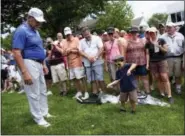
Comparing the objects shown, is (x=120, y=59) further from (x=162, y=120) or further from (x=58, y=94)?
(x=58, y=94)

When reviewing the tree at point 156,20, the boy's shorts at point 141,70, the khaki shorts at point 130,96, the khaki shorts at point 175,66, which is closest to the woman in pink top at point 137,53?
the boy's shorts at point 141,70

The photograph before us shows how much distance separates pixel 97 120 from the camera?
314 inches

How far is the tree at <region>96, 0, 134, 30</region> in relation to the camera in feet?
190

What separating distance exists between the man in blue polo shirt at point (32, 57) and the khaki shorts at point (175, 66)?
3.99m

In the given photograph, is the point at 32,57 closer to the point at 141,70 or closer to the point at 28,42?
the point at 28,42

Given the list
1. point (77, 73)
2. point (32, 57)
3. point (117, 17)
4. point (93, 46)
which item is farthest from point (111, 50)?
point (117, 17)

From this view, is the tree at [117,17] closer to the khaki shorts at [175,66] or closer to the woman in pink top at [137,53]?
the khaki shorts at [175,66]

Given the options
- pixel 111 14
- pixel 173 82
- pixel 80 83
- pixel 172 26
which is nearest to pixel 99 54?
pixel 80 83

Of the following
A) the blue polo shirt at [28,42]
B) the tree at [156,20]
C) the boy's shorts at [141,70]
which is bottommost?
the tree at [156,20]

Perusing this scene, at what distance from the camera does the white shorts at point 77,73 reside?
10797 mm

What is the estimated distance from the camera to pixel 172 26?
10.2 m

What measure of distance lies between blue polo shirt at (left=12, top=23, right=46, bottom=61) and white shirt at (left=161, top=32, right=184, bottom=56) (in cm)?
389

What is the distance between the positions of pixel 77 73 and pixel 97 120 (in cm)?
298

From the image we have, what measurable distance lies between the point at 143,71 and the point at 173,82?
1979mm
